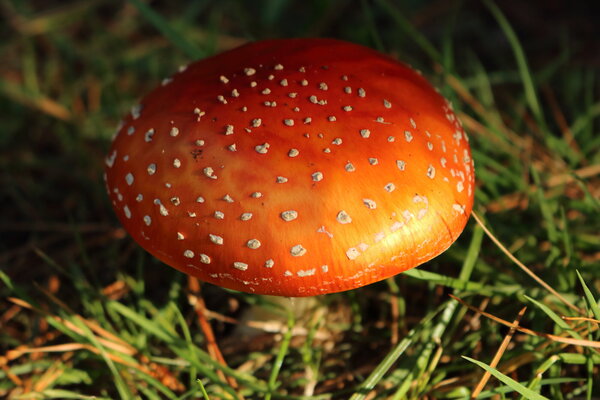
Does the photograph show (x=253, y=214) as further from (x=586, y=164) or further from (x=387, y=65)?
(x=586, y=164)

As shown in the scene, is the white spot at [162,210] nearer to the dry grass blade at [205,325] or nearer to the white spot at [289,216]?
the white spot at [289,216]

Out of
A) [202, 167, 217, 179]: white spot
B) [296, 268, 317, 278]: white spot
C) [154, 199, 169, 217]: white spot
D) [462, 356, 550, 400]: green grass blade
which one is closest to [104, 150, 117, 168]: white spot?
[154, 199, 169, 217]: white spot

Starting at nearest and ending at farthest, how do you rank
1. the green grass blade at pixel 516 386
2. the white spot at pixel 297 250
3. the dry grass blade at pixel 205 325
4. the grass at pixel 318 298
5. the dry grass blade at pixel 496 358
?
the white spot at pixel 297 250 < the green grass blade at pixel 516 386 < the dry grass blade at pixel 496 358 < the grass at pixel 318 298 < the dry grass blade at pixel 205 325

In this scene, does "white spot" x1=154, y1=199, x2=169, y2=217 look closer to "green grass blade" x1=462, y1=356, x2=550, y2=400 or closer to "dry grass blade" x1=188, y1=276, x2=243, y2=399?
→ "dry grass blade" x1=188, y1=276, x2=243, y2=399

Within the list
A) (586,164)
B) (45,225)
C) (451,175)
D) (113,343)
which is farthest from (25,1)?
(586,164)

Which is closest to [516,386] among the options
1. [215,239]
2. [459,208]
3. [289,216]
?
[459,208]

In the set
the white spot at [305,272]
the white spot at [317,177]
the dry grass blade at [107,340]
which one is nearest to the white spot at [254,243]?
the white spot at [305,272]
